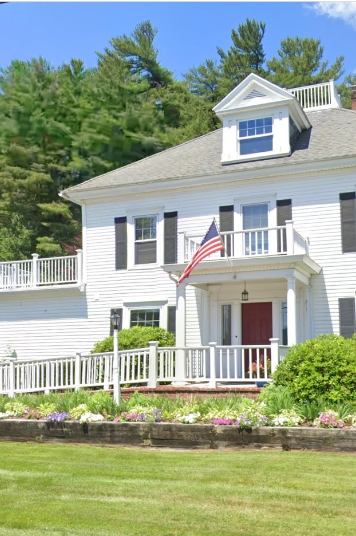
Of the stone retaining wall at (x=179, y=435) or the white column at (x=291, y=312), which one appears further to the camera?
the white column at (x=291, y=312)

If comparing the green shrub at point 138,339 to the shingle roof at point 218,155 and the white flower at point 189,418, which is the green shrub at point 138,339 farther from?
the white flower at point 189,418

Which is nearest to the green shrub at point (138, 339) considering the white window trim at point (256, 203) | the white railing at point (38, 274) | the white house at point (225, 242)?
the white house at point (225, 242)

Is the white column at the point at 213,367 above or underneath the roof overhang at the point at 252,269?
underneath

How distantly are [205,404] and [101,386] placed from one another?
613 centimetres

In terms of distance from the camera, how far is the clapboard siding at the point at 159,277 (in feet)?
54.5

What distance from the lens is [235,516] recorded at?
553cm

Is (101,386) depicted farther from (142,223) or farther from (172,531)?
(172,531)

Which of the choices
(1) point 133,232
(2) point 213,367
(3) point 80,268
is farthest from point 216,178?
Result: (2) point 213,367

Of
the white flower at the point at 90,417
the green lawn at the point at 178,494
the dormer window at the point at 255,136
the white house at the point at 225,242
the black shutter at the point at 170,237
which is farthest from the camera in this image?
the black shutter at the point at 170,237

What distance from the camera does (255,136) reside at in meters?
18.3

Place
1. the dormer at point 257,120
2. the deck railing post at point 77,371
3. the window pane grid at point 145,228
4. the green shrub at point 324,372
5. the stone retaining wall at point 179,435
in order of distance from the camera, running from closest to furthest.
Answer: the stone retaining wall at point 179,435 < the green shrub at point 324,372 < the deck railing post at point 77,371 < the dormer at point 257,120 < the window pane grid at point 145,228

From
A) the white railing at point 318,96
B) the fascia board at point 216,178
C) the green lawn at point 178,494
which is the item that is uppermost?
the white railing at point 318,96

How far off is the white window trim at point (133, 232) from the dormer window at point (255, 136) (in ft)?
9.88

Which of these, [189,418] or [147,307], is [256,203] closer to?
[147,307]
